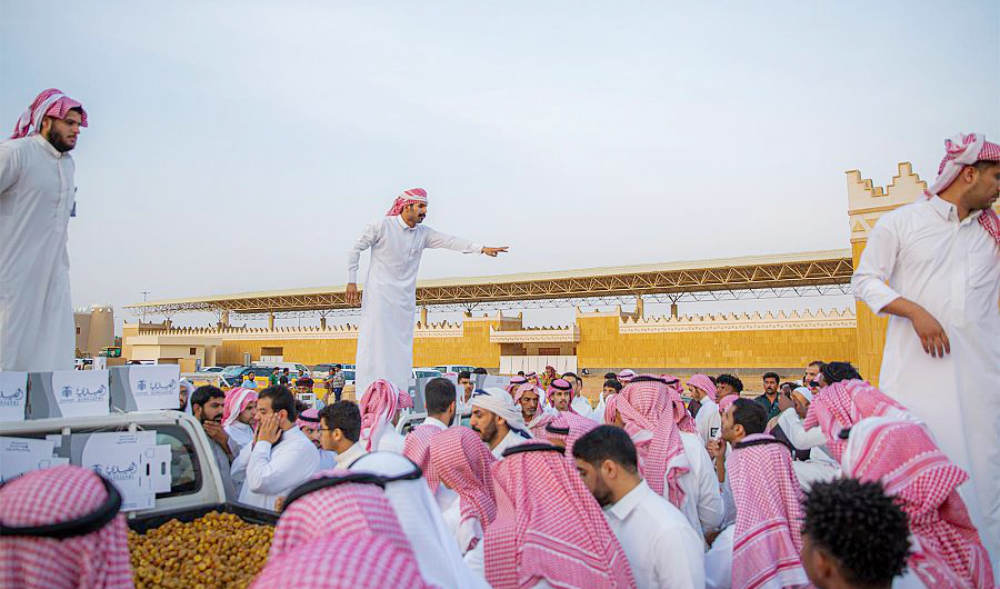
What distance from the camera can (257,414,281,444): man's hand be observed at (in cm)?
409

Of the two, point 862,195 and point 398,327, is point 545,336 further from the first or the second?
point 398,327

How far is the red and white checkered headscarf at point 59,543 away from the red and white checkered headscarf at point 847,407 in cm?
260

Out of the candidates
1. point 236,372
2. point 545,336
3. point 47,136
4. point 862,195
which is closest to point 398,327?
point 47,136

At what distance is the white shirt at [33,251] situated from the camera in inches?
138

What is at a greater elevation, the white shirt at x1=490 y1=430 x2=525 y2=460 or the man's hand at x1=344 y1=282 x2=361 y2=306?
the man's hand at x1=344 y1=282 x2=361 y2=306

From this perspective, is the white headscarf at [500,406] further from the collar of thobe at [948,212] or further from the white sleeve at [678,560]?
the collar of thobe at [948,212]

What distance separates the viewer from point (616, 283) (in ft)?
120

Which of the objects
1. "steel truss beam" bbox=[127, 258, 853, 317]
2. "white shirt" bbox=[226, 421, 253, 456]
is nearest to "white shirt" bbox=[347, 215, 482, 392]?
"white shirt" bbox=[226, 421, 253, 456]

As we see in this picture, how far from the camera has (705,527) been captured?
4.12 m

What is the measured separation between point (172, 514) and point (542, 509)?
1.75 meters

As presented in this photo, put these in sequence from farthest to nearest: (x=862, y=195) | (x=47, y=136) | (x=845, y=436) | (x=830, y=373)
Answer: (x=862, y=195), (x=830, y=373), (x=47, y=136), (x=845, y=436)

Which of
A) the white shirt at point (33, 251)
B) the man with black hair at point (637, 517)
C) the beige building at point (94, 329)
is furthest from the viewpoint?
the beige building at point (94, 329)

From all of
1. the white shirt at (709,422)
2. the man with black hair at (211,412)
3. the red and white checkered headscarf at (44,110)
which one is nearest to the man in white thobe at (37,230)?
the red and white checkered headscarf at (44,110)

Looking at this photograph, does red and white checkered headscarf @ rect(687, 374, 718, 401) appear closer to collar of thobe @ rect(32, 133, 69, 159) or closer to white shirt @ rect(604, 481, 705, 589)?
white shirt @ rect(604, 481, 705, 589)
